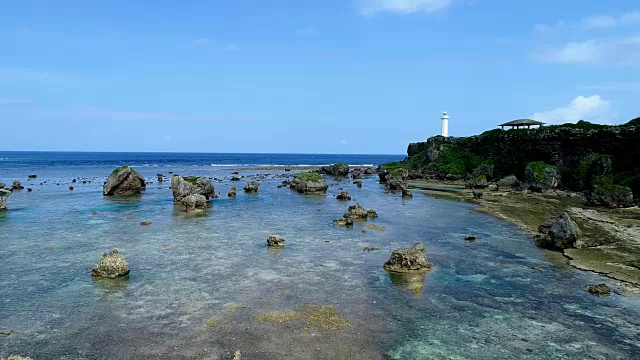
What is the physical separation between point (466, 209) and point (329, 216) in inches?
800

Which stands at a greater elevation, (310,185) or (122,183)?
(122,183)

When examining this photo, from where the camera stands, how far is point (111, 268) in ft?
86.2

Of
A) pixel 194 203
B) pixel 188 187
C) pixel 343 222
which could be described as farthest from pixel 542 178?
pixel 188 187

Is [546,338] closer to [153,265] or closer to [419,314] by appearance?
[419,314]

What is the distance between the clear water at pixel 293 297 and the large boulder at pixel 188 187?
716 inches

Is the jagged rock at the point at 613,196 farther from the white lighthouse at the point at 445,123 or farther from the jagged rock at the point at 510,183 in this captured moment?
the white lighthouse at the point at 445,123

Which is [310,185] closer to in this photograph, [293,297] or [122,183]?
[122,183]

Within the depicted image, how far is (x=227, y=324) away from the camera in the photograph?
19.6 metres

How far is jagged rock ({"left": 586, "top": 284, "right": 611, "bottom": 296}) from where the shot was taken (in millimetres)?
24203

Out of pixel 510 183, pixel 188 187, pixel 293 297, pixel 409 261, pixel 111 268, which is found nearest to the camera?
pixel 293 297

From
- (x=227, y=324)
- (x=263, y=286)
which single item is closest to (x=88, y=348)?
(x=227, y=324)

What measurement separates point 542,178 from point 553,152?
13.5m

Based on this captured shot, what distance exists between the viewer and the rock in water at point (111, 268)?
26281 millimetres

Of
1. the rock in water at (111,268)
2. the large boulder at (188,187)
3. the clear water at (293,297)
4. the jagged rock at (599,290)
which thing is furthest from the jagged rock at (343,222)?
the large boulder at (188,187)
